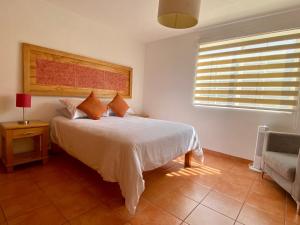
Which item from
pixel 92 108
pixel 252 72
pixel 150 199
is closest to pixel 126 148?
pixel 150 199

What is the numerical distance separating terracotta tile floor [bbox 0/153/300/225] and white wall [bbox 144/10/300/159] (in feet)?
2.54

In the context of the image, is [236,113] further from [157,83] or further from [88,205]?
[88,205]

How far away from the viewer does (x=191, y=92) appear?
3514 millimetres

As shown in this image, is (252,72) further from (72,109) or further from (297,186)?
(72,109)

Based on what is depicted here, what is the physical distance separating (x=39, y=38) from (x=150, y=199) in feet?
9.46

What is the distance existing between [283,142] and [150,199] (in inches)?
76.6

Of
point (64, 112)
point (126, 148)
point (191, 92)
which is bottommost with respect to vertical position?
point (126, 148)

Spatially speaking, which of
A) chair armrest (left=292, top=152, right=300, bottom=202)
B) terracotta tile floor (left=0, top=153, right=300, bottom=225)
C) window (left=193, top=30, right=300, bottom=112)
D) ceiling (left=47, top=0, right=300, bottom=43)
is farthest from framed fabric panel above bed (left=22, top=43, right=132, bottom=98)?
chair armrest (left=292, top=152, right=300, bottom=202)

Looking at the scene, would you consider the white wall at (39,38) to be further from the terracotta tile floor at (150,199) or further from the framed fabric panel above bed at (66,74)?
the terracotta tile floor at (150,199)

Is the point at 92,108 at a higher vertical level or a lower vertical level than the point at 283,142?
higher

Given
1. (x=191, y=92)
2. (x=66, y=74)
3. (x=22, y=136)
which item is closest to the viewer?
(x=22, y=136)

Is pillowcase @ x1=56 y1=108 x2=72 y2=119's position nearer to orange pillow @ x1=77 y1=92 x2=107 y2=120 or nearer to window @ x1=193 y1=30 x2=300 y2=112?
orange pillow @ x1=77 y1=92 x2=107 y2=120

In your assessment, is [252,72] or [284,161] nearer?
[284,161]

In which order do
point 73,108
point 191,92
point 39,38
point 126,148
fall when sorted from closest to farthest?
1. point 126,148
2. point 39,38
3. point 73,108
4. point 191,92
